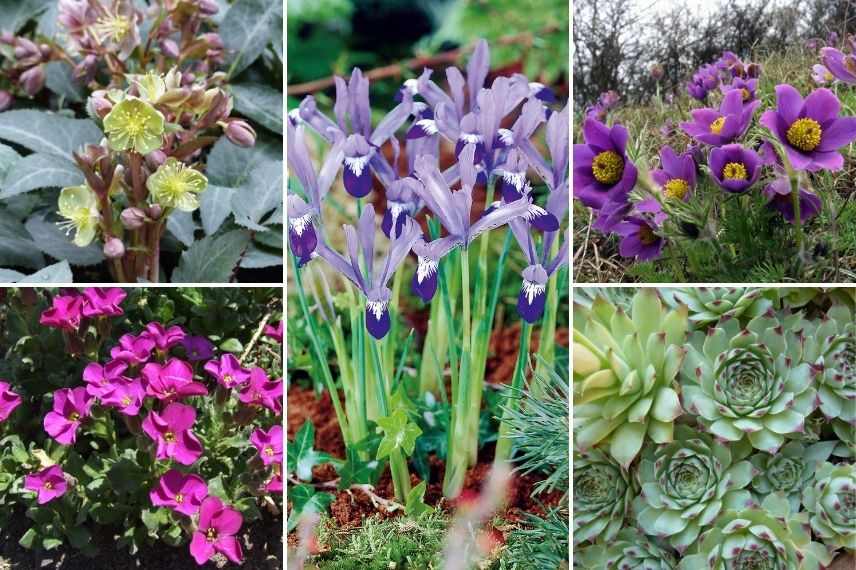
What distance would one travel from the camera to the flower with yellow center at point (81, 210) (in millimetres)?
1254

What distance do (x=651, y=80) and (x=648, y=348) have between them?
42 cm

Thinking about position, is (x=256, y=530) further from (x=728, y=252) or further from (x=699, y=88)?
(x=699, y=88)

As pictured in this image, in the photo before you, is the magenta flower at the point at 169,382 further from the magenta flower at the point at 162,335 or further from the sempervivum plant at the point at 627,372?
the sempervivum plant at the point at 627,372

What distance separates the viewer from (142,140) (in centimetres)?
121

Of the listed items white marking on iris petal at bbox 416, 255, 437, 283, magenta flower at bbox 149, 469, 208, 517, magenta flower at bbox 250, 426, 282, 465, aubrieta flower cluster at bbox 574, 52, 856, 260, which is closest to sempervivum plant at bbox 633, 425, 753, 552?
aubrieta flower cluster at bbox 574, 52, 856, 260

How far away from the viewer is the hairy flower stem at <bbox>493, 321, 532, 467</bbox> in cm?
146

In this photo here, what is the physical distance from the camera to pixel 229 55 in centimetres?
147

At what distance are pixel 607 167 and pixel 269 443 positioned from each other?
2.26 feet

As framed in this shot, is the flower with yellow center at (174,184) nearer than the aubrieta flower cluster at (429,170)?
Yes

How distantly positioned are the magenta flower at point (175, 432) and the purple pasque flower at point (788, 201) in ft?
3.09

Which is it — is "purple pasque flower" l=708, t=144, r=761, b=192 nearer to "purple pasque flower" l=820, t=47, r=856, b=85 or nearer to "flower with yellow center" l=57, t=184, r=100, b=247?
"purple pasque flower" l=820, t=47, r=856, b=85

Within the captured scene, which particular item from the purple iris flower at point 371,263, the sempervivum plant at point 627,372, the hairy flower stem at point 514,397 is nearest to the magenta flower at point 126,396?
the purple iris flower at point 371,263

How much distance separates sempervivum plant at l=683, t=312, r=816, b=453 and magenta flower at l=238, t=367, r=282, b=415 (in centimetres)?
66

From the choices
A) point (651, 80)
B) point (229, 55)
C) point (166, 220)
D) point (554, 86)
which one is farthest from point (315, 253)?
point (651, 80)
